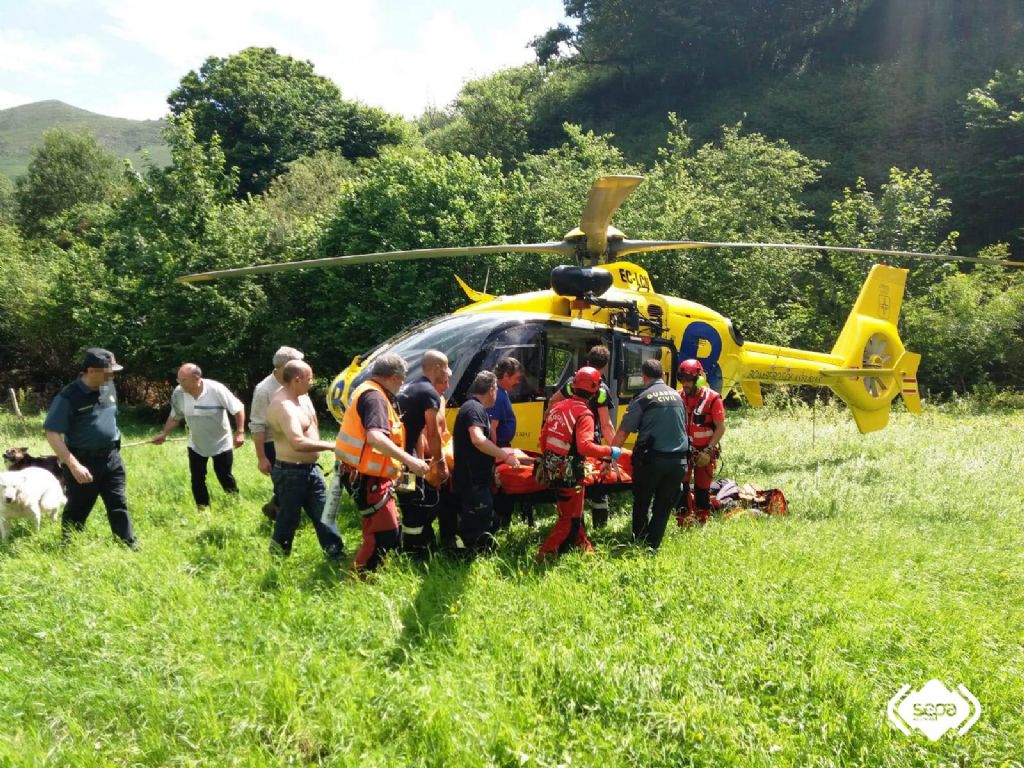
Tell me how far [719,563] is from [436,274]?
1362 centimetres

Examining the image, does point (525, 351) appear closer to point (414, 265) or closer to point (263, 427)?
point (263, 427)

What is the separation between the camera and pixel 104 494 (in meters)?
5.12

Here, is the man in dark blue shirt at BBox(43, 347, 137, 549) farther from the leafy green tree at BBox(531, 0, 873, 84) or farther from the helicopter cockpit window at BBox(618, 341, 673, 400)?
the leafy green tree at BBox(531, 0, 873, 84)

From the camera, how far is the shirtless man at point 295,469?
4.62 m

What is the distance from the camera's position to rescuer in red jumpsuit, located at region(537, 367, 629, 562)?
4.59 m

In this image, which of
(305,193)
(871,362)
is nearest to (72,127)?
(305,193)

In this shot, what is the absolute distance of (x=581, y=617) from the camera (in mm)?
3814

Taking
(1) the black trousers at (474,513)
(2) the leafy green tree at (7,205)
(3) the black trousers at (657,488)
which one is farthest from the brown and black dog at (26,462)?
(2) the leafy green tree at (7,205)

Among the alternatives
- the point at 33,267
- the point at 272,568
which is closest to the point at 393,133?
the point at 33,267

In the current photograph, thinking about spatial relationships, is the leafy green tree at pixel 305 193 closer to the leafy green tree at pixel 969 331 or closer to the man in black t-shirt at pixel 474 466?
the man in black t-shirt at pixel 474 466

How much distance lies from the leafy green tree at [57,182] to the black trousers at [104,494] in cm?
4319

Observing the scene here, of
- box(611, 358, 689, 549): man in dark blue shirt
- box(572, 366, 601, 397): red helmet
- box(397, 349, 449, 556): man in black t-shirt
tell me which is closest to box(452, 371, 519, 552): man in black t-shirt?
box(397, 349, 449, 556): man in black t-shirt

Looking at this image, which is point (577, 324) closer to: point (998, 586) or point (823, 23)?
point (998, 586)

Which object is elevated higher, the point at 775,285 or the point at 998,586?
the point at 775,285
